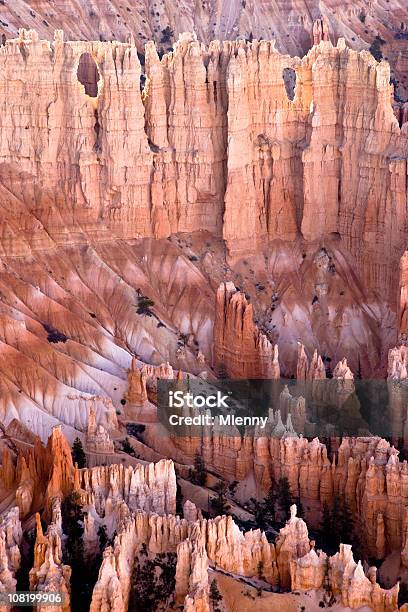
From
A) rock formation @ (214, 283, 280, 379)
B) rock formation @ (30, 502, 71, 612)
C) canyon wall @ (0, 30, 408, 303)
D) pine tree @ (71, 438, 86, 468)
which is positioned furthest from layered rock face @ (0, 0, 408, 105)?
rock formation @ (30, 502, 71, 612)

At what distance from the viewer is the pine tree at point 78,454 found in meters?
59.0

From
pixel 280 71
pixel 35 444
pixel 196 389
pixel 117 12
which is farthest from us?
pixel 117 12

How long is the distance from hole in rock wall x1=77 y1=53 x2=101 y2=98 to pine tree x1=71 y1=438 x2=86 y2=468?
27819 millimetres

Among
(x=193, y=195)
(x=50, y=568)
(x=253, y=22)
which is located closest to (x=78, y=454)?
(x=50, y=568)

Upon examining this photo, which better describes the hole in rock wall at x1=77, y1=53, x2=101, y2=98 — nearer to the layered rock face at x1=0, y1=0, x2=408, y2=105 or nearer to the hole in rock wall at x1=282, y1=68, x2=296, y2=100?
the hole in rock wall at x1=282, y1=68, x2=296, y2=100

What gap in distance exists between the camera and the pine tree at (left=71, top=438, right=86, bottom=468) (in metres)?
59.0

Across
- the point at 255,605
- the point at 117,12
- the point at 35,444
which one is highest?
the point at 117,12

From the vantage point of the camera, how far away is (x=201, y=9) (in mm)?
107312

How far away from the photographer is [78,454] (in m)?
59.4

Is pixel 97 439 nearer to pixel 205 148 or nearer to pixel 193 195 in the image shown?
pixel 193 195

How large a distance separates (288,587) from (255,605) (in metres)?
1.83

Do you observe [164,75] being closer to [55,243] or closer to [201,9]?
[55,243]

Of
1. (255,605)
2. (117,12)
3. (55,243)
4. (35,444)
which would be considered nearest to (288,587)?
(255,605)

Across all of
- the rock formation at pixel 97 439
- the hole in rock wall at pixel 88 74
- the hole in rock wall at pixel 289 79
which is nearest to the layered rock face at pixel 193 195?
the hole in rock wall at pixel 88 74
